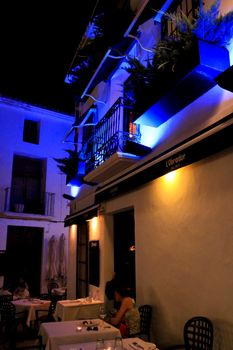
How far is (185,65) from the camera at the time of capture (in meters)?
4.84

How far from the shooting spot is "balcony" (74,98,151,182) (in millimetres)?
6891

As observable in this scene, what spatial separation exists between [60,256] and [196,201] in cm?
1271

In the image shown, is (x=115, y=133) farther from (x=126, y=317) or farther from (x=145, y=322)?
(x=145, y=322)

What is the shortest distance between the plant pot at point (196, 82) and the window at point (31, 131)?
42.9ft

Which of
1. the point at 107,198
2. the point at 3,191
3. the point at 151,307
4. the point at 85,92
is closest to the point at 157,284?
the point at 151,307

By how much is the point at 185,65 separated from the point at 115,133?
2.87m

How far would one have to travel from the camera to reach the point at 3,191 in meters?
16.3

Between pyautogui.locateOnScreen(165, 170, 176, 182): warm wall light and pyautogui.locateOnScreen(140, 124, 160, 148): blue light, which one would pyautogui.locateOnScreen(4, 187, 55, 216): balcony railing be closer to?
pyautogui.locateOnScreen(140, 124, 160, 148): blue light

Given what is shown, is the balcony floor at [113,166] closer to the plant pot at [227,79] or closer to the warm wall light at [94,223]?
the warm wall light at [94,223]

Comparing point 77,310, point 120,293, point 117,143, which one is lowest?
point 77,310

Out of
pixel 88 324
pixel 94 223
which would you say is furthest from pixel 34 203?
pixel 88 324

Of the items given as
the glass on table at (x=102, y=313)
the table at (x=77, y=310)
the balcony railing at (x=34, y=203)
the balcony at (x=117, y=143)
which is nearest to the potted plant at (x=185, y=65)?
the balcony at (x=117, y=143)

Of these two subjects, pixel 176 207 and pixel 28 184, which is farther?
pixel 28 184

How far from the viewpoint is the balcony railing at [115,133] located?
7.26 m
